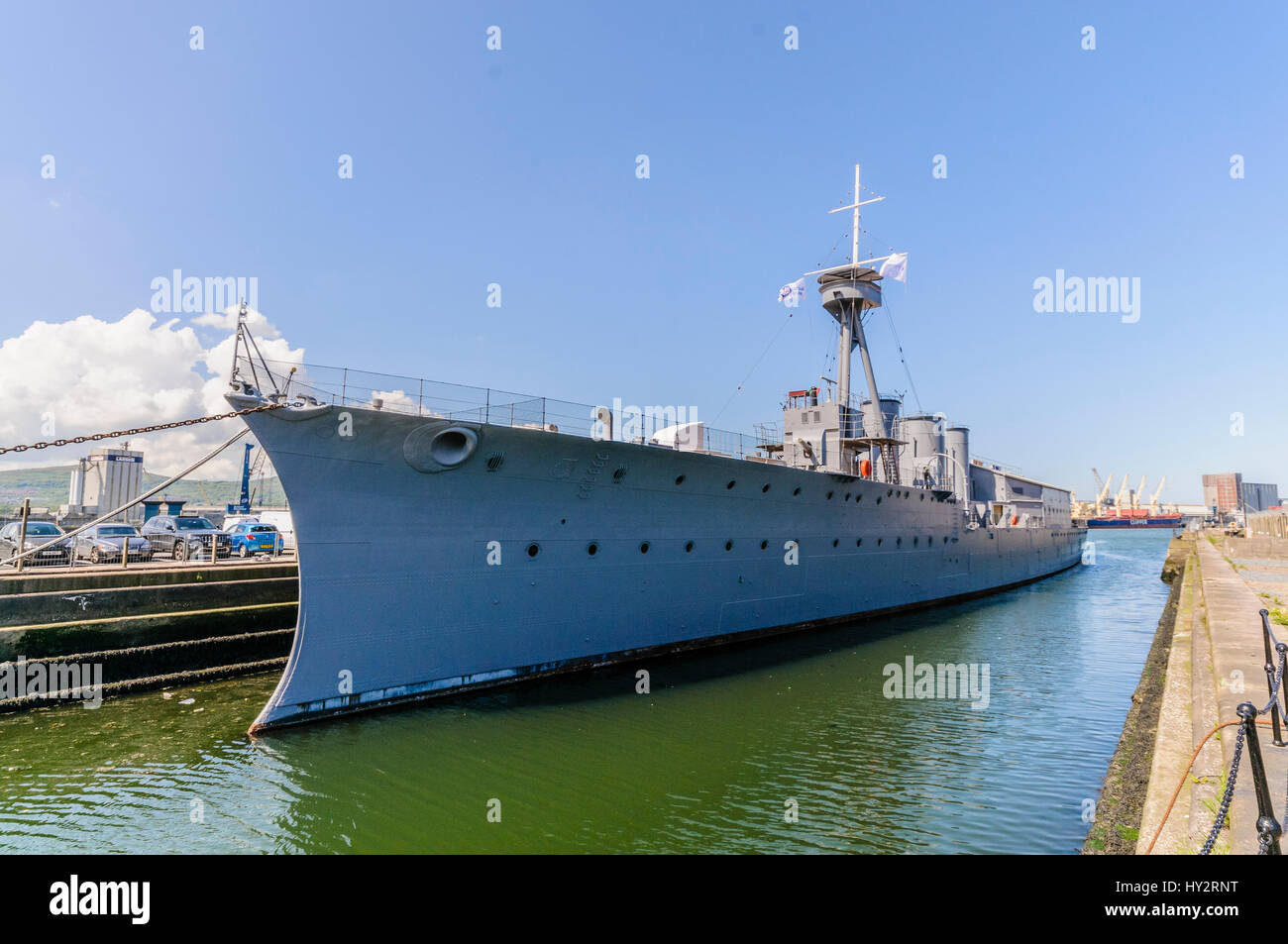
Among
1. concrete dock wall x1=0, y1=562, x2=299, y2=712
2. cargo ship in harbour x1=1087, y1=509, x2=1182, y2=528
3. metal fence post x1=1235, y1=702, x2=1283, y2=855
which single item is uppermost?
metal fence post x1=1235, y1=702, x2=1283, y2=855

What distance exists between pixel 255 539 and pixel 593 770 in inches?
667

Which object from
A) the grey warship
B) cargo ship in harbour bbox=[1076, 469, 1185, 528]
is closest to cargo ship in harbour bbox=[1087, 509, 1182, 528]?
cargo ship in harbour bbox=[1076, 469, 1185, 528]

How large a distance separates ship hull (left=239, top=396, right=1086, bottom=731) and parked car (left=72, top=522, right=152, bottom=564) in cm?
888

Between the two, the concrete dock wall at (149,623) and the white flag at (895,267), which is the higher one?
the white flag at (895,267)

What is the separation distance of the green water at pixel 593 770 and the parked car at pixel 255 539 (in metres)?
8.34

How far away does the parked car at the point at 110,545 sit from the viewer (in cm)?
1670

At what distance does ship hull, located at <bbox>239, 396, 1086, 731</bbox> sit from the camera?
976 centimetres

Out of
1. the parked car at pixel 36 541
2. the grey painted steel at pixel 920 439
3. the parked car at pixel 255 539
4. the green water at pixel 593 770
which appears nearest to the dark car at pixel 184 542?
the parked car at pixel 255 539

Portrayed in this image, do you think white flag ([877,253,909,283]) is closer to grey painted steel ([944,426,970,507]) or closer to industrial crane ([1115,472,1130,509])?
grey painted steel ([944,426,970,507])

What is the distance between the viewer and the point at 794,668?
1402cm

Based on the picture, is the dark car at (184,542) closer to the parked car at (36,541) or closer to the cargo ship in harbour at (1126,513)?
the parked car at (36,541)
